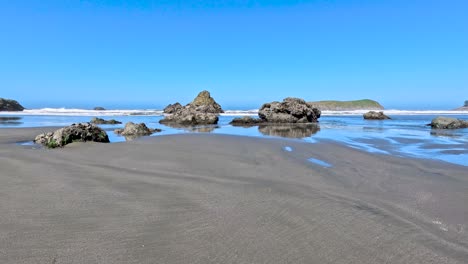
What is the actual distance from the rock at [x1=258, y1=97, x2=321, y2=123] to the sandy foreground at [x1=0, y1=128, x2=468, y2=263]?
22980mm

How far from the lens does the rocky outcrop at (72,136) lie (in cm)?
1023

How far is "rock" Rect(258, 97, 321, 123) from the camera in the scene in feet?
99.5

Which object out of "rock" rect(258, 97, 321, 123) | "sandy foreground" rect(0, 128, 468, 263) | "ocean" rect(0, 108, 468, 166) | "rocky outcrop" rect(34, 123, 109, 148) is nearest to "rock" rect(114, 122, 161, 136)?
"ocean" rect(0, 108, 468, 166)

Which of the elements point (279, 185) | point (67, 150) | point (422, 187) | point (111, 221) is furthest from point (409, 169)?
point (67, 150)

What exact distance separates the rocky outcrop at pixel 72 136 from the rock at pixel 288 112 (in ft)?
67.3

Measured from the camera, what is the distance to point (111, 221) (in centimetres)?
362

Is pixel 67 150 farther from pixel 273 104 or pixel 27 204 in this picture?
pixel 273 104

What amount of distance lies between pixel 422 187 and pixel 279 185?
2522mm

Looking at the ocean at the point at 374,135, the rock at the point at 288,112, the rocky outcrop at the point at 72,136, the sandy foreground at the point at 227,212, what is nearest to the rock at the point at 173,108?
the rock at the point at 288,112

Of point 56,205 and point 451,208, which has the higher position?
point 56,205

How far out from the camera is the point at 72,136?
35.3ft

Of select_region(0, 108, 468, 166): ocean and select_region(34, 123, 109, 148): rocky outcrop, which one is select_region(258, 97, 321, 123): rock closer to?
select_region(0, 108, 468, 166): ocean

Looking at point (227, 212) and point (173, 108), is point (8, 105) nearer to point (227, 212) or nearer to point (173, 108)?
point (173, 108)

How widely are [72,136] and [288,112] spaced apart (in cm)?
2325
